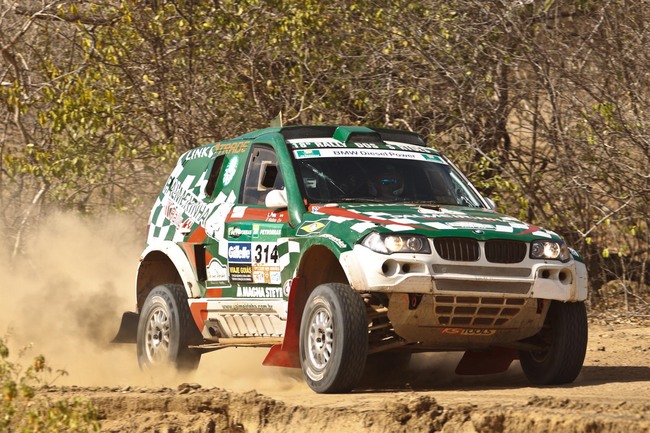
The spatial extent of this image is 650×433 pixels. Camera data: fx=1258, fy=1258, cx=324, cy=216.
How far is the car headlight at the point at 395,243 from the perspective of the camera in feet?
25.1

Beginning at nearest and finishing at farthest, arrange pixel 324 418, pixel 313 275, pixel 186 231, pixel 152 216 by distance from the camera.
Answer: pixel 324 418 < pixel 313 275 < pixel 186 231 < pixel 152 216

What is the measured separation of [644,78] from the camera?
13109 millimetres

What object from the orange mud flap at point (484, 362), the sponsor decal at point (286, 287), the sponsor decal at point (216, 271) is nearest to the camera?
the sponsor decal at point (286, 287)

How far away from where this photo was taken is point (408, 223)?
7.86 meters

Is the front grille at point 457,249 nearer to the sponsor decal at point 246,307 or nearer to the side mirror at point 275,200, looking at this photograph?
the side mirror at point 275,200

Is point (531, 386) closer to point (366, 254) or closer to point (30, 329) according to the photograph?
point (366, 254)

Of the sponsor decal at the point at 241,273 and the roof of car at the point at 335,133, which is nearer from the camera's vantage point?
the sponsor decal at the point at 241,273

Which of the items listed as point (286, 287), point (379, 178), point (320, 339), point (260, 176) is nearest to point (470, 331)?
point (320, 339)

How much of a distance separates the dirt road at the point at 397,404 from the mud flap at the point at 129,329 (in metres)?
0.72

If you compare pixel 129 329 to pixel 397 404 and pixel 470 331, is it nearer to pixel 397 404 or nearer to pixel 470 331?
pixel 470 331

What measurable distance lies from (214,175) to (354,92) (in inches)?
203

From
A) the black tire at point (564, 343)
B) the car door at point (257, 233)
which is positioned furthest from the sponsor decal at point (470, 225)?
the car door at point (257, 233)

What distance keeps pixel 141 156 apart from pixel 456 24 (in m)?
4.00

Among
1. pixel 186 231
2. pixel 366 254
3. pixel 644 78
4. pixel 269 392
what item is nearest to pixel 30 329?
pixel 186 231
